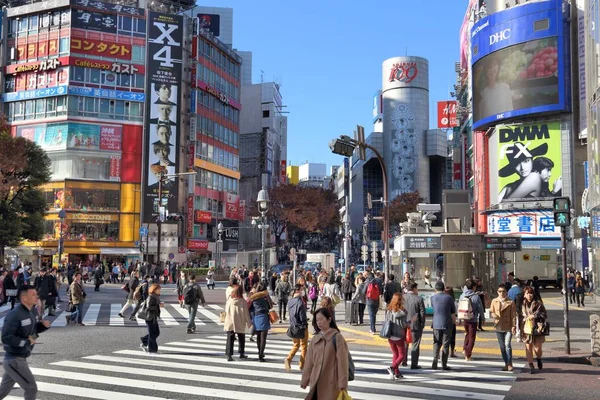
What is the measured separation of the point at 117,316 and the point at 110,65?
44.4 meters

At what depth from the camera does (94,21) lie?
6272 centimetres

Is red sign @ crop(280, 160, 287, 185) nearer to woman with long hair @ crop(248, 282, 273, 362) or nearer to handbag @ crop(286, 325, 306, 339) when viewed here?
woman with long hair @ crop(248, 282, 273, 362)

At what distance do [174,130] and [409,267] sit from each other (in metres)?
46.4

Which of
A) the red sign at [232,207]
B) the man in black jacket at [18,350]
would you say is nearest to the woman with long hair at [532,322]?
the man in black jacket at [18,350]

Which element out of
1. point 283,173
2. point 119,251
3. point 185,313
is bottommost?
point 185,313

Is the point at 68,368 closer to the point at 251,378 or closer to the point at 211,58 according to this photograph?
the point at 251,378

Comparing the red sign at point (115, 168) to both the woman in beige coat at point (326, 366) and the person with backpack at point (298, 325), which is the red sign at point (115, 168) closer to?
the person with backpack at point (298, 325)

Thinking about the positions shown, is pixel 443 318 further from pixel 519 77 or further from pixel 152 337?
pixel 519 77

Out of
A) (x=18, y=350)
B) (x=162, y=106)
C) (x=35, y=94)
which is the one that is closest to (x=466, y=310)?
(x=18, y=350)

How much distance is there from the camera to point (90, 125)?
205ft

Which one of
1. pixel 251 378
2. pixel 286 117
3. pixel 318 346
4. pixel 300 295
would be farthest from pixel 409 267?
pixel 286 117

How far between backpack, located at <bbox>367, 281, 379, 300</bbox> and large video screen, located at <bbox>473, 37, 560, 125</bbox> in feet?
134

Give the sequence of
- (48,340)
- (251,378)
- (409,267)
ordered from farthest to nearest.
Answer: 1. (409,267)
2. (48,340)
3. (251,378)

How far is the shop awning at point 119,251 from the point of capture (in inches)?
2434
